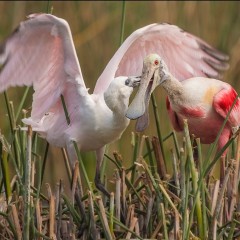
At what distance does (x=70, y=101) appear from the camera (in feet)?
17.3

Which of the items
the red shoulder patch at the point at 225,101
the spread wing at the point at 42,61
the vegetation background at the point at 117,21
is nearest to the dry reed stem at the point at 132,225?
the spread wing at the point at 42,61

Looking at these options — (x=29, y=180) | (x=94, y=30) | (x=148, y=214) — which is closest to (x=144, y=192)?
(x=148, y=214)

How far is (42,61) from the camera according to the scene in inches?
206

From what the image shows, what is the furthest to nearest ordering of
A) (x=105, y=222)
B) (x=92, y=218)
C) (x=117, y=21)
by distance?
(x=117, y=21) < (x=92, y=218) < (x=105, y=222)

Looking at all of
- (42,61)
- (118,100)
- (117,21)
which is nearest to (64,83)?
(42,61)

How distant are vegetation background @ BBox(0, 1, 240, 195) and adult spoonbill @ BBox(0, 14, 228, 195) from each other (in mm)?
1923

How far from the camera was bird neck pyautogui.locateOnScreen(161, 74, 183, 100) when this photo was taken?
5234 millimetres

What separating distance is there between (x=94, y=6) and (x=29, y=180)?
388 cm

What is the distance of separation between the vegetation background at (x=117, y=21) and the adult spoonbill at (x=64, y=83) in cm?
192

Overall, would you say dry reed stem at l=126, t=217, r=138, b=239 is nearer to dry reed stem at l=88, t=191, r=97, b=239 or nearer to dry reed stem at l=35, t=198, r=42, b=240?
dry reed stem at l=88, t=191, r=97, b=239

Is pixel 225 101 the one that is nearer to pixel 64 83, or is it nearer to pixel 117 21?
pixel 64 83

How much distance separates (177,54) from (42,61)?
0.76m

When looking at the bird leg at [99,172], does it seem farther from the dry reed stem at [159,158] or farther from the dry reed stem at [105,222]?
the dry reed stem at [105,222]

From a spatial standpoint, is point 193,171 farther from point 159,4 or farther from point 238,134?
point 159,4
